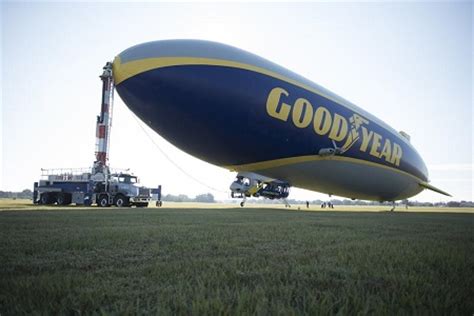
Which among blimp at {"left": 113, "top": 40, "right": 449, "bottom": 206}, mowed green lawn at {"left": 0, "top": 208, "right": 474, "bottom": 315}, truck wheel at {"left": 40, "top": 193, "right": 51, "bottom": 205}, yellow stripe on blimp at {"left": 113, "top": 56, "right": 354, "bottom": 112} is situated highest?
yellow stripe on blimp at {"left": 113, "top": 56, "right": 354, "bottom": 112}

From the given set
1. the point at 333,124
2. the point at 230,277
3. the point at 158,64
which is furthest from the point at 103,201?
the point at 230,277

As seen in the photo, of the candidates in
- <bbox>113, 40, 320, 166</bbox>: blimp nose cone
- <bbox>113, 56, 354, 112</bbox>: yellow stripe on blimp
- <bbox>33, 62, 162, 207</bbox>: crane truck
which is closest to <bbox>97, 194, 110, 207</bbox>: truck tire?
<bbox>33, 62, 162, 207</bbox>: crane truck

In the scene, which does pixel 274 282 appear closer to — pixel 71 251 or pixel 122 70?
pixel 71 251

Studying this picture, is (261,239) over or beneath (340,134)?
beneath

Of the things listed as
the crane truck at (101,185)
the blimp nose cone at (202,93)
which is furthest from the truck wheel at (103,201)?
the blimp nose cone at (202,93)

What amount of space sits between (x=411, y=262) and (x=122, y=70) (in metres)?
12.3

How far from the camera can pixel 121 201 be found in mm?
26109

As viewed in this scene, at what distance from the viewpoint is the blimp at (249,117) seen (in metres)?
12.9

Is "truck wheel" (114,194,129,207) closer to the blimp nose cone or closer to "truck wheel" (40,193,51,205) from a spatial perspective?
"truck wheel" (40,193,51,205)

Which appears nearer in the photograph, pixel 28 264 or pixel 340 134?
pixel 28 264

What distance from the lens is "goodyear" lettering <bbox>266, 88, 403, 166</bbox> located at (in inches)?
565

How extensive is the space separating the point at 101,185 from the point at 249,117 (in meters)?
18.2

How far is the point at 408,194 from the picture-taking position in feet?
88.0

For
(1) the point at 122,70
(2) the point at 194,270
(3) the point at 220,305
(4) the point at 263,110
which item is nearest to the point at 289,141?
(4) the point at 263,110
